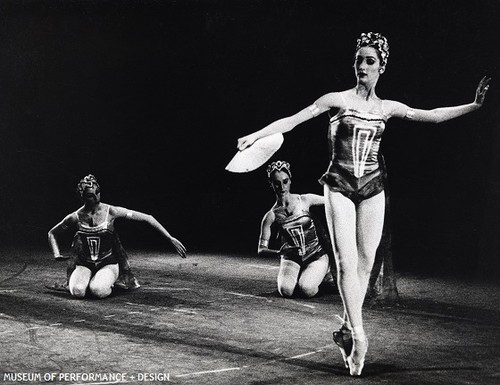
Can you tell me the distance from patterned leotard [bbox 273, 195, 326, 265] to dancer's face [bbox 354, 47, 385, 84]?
7.55 feet

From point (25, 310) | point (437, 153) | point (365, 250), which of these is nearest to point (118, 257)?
point (25, 310)

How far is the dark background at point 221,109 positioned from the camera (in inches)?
269

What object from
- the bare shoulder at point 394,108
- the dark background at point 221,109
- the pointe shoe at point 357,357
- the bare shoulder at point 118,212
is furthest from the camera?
the dark background at point 221,109

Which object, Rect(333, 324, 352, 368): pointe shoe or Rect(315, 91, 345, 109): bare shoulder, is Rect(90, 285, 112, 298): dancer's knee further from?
Rect(315, 91, 345, 109): bare shoulder

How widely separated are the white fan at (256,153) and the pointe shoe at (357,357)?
985mm

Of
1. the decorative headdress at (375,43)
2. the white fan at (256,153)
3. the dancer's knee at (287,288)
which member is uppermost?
the decorative headdress at (375,43)

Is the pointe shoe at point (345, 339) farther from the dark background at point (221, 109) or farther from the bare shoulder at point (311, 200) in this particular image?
the dark background at point (221, 109)

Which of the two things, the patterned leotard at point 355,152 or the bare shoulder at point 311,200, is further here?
the bare shoulder at point 311,200

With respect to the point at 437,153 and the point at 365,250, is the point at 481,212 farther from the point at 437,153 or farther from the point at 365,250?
the point at 365,250

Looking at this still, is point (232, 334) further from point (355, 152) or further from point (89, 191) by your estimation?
point (89, 191)

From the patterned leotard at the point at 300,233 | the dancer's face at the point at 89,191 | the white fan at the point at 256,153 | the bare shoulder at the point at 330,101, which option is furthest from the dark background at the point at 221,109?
the white fan at the point at 256,153

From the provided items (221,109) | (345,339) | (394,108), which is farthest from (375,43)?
(221,109)

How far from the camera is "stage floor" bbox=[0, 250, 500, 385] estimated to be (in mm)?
3260

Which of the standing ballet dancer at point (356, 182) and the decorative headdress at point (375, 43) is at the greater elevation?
the decorative headdress at point (375, 43)
